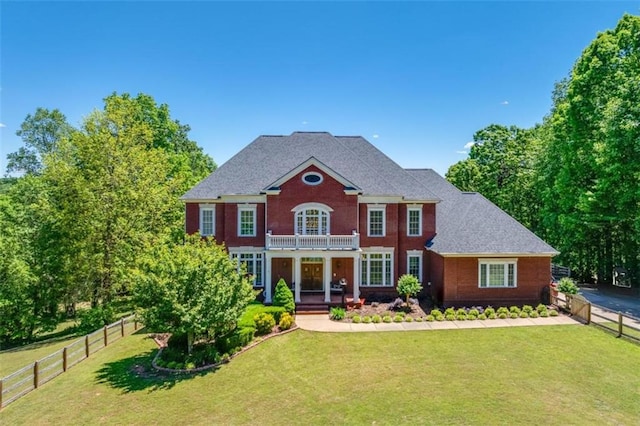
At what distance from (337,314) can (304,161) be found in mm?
10136

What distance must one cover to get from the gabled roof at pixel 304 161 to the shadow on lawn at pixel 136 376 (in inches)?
466

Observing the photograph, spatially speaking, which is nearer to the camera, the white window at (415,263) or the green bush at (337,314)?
the green bush at (337,314)

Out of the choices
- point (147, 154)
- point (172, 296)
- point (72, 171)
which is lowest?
point (172, 296)

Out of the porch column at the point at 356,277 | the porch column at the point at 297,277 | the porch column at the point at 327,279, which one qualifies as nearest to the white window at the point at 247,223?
the porch column at the point at 297,277

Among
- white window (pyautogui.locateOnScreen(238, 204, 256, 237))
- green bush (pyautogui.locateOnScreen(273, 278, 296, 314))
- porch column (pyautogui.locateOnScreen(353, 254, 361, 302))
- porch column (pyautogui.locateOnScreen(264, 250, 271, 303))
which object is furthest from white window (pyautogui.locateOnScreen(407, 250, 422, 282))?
white window (pyautogui.locateOnScreen(238, 204, 256, 237))

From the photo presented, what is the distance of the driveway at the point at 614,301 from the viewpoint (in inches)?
822

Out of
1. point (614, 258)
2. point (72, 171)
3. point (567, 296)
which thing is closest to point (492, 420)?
point (567, 296)

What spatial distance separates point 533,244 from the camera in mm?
22031

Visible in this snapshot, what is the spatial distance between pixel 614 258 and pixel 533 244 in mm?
17808

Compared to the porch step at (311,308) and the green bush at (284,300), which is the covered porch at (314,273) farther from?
the green bush at (284,300)

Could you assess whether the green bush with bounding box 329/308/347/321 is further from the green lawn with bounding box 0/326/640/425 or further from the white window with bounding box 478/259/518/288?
the white window with bounding box 478/259/518/288

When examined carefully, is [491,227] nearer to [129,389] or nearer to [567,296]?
[567,296]

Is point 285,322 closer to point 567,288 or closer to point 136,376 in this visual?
point 136,376

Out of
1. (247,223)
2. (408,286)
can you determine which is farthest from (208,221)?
(408,286)
